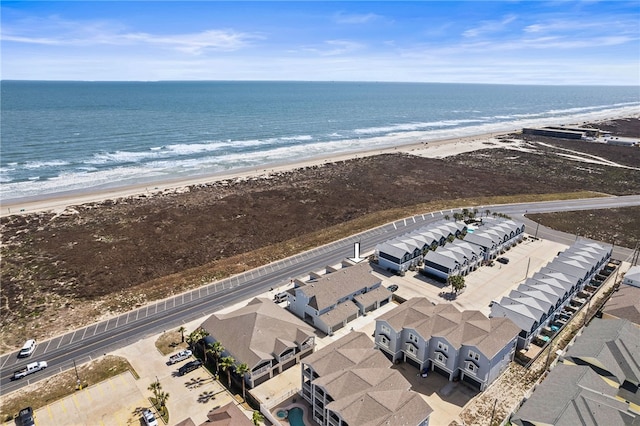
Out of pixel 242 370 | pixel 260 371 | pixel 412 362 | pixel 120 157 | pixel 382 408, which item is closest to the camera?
pixel 382 408

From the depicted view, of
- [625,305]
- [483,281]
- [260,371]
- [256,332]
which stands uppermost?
[625,305]

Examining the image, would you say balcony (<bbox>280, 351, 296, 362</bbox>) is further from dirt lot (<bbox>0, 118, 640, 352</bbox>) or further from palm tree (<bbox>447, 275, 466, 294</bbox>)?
palm tree (<bbox>447, 275, 466, 294</bbox>)

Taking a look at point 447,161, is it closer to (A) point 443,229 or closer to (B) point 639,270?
(A) point 443,229

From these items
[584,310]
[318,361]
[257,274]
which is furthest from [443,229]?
[318,361]

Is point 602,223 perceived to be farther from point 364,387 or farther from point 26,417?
point 26,417

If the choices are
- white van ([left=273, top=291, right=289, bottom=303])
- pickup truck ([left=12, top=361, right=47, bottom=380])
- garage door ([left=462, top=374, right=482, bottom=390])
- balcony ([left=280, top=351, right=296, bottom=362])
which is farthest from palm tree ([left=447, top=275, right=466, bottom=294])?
pickup truck ([left=12, top=361, right=47, bottom=380])

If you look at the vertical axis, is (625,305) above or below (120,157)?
below

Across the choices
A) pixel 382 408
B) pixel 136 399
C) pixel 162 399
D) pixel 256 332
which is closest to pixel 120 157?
pixel 136 399

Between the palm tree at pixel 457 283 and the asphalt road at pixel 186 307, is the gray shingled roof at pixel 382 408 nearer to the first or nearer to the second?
the palm tree at pixel 457 283
